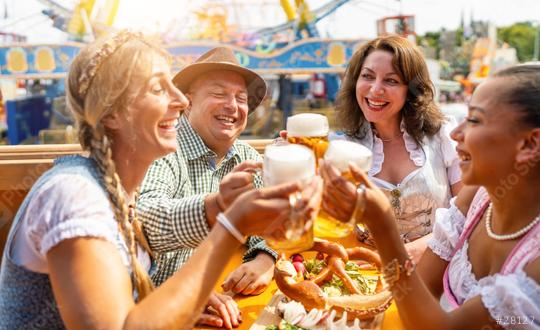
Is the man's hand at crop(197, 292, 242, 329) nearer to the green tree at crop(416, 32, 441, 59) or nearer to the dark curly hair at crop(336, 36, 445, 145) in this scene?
the dark curly hair at crop(336, 36, 445, 145)

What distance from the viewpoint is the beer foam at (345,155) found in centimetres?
109

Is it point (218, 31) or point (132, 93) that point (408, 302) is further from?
point (218, 31)

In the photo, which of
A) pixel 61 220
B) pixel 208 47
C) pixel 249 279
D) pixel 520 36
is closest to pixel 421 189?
pixel 249 279

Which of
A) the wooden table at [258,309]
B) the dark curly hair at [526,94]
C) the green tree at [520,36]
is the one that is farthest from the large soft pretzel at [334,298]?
the green tree at [520,36]

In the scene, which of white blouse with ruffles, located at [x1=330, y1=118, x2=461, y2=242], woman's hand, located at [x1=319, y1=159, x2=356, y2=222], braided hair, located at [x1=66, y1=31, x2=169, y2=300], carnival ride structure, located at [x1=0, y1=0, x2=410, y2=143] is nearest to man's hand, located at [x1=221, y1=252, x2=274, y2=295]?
braided hair, located at [x1=66, y1=31, x2=169, y2=300]

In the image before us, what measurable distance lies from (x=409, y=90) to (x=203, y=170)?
120 cm

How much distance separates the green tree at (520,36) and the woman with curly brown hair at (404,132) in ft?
208

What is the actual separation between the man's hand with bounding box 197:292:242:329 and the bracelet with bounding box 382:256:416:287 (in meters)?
0.50

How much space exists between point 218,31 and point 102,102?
10.3m

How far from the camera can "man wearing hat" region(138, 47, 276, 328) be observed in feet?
5.06

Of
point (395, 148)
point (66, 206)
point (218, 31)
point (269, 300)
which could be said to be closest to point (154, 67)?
point (66, 206)

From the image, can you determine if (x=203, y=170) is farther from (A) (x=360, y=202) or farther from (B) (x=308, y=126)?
(A) (x=360, y=202)

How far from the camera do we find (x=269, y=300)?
1.58 m

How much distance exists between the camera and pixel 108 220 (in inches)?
43.2
